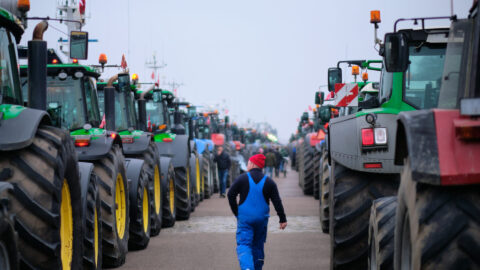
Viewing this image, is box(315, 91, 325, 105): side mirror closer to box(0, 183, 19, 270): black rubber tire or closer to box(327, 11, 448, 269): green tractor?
box(327, 11, 448, 269): green tractor

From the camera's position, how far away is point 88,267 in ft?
29.2

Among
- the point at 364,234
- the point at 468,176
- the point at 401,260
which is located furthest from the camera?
the point at 364,234

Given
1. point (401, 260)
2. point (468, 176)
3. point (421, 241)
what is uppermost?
point (468, 176)

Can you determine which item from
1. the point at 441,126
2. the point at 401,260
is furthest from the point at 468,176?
the point at 401,260

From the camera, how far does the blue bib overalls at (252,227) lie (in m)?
9.30

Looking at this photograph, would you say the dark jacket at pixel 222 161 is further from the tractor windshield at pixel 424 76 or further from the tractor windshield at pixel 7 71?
the tractor windshield at pixel 7 71

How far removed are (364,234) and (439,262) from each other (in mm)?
4077

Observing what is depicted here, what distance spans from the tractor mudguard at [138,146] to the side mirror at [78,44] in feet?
16.0

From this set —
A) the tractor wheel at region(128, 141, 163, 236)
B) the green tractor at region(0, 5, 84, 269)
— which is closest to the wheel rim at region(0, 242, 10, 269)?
the green tractor at region(0, 5, 84, 269)

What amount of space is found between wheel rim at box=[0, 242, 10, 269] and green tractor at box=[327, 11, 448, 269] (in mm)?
4162

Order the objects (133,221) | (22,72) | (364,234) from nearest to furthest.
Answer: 1. (364,234)
2. (22,72)
3. (133,221)

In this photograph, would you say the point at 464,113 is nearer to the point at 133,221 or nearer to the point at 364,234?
the point at 364,234

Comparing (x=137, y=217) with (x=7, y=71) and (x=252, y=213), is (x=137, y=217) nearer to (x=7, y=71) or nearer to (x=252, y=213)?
(x=252, y=213)

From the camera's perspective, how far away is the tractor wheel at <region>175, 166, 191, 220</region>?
58.7 feet
